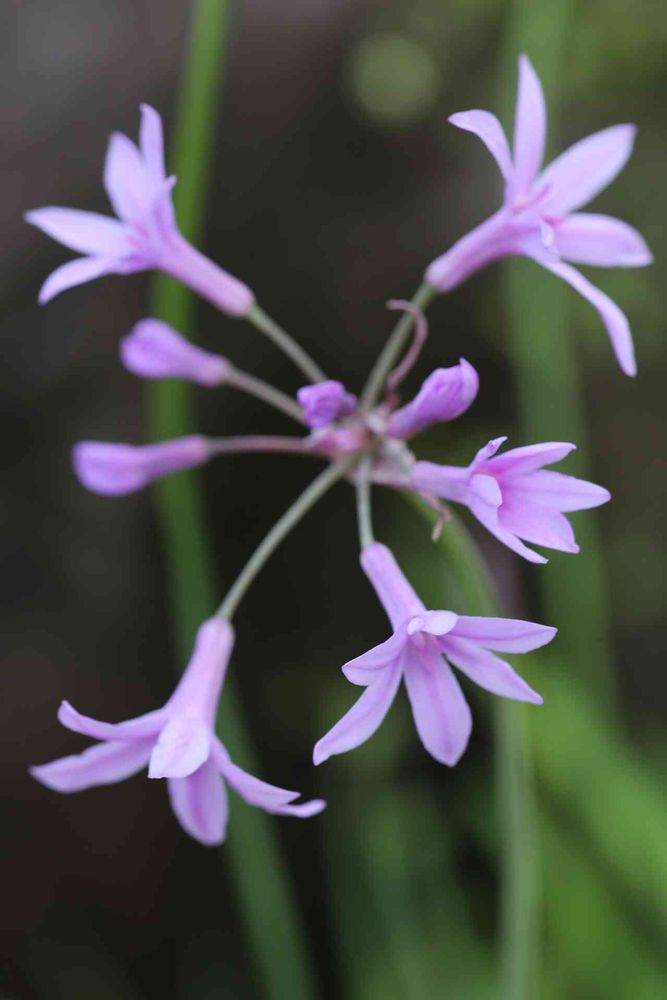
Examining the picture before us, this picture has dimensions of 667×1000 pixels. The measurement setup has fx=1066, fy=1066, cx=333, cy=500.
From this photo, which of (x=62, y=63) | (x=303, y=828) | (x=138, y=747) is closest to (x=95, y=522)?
(x=303, y=828)

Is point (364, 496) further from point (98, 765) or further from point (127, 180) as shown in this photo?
point (127, 180)

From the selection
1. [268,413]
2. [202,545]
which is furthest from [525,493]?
[268,413]

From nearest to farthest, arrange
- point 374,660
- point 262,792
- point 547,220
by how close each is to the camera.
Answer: point 374,660 < point 262,792 < point 547,220

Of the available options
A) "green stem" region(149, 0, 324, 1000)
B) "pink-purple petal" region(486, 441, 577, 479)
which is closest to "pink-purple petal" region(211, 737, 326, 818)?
"pink-purple petal" region(486, 441, 577, 479)

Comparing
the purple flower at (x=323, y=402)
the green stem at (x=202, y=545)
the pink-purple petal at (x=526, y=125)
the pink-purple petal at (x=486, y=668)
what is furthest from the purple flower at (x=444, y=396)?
the green stem at (x=202, y=545)

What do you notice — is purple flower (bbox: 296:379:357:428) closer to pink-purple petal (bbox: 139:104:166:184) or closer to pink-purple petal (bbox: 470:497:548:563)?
pink-purple petal (bbox: 470:497:548:563)

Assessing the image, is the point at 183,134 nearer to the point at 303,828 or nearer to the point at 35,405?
the point at 35,405

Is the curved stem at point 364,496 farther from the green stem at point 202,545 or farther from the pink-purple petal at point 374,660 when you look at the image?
the green stem at point 202,545
